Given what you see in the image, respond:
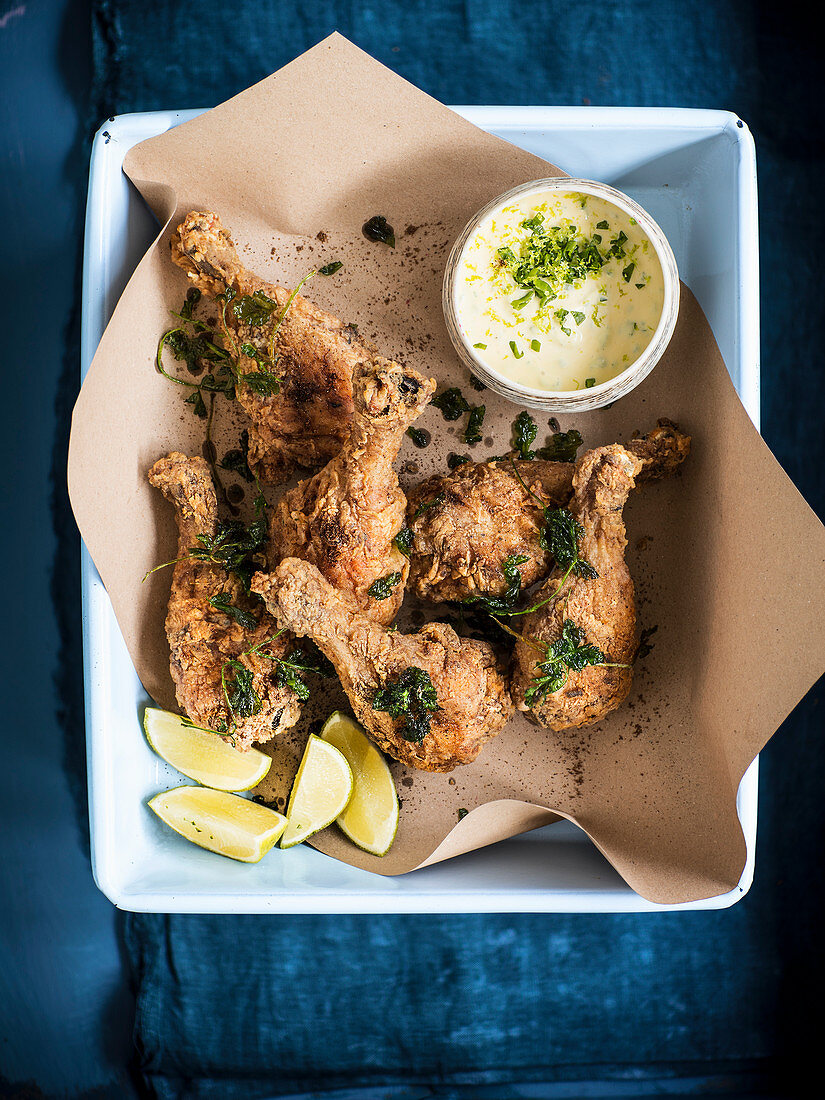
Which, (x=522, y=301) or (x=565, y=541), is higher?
(x=522, y=301)

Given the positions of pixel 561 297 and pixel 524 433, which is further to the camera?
pixel 524 433

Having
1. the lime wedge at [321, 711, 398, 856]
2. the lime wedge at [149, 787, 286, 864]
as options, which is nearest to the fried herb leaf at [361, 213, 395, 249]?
the lime wedge at [321, 711, 398, 856]

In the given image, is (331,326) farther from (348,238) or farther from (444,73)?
(444,73)

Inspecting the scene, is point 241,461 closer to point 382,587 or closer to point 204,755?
point 382,587

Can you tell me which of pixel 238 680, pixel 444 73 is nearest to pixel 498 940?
pixel 238 680

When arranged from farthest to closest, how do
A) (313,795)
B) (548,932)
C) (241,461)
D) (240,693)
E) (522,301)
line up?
(548,932), (241,461), (313,795), (240,693), (522,301)

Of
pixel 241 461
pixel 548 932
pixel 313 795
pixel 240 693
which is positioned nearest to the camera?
pixel 240 693

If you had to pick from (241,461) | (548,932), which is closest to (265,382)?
(241,461)
